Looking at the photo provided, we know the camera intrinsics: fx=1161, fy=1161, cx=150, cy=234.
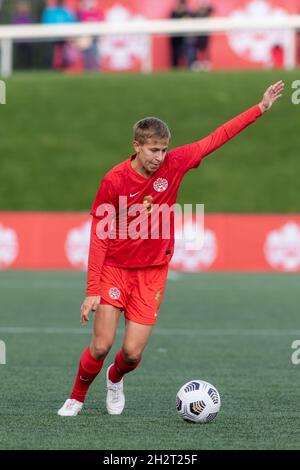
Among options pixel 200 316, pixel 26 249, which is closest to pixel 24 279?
pixel 26 249

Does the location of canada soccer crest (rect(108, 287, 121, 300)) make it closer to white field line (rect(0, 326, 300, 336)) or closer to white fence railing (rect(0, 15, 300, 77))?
white field line (rect(0, 326, 300, 336))

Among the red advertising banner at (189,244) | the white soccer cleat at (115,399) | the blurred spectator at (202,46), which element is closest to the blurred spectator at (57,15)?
the blurred spectator at (202,46)

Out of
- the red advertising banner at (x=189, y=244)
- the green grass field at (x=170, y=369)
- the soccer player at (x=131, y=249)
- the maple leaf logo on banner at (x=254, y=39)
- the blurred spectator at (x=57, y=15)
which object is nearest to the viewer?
the green grass field at (x=170, y=369)

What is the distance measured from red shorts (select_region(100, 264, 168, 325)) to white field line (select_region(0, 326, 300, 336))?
16.1 ft

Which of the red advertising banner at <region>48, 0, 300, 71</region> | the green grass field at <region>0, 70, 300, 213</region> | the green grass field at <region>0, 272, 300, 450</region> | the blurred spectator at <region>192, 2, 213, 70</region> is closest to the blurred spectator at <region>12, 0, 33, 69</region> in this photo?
the green grass field at <region>0, 70, 300, 213</region>

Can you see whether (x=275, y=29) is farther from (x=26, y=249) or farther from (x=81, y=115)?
(x=26, y=249)

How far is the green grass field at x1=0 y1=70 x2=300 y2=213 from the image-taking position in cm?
2402

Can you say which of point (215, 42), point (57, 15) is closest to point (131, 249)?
point (57, 15)

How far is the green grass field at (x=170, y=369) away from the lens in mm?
6781

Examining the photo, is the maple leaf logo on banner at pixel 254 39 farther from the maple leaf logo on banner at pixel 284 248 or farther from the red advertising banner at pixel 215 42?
the maple leaf logo on banner at pixel 284 248

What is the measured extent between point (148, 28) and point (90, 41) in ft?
4.30

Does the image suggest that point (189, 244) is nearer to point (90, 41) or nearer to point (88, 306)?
point (90, 41)

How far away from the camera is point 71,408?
7.53m
